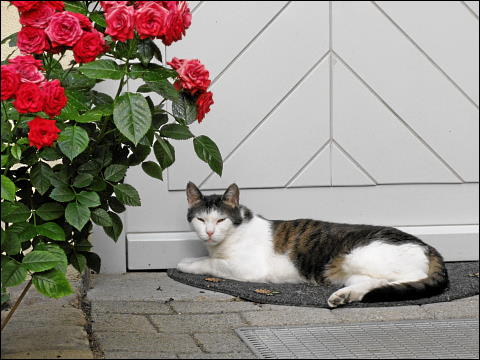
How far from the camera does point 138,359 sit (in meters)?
2.83

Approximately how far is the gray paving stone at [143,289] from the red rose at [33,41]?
152 cm

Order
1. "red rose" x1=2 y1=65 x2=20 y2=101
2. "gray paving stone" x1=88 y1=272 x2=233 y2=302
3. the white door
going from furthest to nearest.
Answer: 1. the white door
2. "gray paving stone" x1=88 y1=272 x2=233 y2=302
3. "red rose" x1=2 y1=65 x2=20 y2=101

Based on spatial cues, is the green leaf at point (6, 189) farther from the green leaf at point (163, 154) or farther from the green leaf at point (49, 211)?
the green leaf at point (163, 154)

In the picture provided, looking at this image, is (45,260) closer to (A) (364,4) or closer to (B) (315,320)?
(B) (315,320)

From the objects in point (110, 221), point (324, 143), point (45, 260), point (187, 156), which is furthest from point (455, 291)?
point (45, 260)

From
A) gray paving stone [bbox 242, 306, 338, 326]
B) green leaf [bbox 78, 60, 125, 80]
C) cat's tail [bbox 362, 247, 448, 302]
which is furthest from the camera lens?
cat's tail [bbox 362, 247, 448, 302]

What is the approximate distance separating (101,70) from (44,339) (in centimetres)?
94

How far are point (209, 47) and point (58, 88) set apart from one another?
2.00m

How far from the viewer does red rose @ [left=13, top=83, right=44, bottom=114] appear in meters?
2.46

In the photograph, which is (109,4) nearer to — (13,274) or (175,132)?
(175,132)

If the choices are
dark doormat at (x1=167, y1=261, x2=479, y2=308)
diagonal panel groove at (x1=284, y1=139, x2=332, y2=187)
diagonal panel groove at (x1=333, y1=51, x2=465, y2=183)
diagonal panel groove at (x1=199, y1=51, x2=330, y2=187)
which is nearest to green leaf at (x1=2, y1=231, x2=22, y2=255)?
dark doormat at (x1=167, y1=261, x2=479, y2=308)

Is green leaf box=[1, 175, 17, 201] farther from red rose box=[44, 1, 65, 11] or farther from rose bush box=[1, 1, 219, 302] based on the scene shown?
red rose box=[44, 1, 65, 11]

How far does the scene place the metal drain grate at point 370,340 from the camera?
299cm

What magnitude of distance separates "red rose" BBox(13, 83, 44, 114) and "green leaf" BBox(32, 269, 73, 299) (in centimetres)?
53
